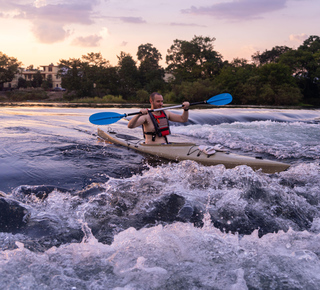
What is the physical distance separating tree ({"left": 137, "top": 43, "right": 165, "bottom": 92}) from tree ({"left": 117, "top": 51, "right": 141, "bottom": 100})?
4.34 ft

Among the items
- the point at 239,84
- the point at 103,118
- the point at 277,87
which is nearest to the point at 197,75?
the point at 239,84

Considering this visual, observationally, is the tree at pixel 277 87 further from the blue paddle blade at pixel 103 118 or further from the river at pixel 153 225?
the river at pixel 153 225

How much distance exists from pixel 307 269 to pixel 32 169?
3960 mm

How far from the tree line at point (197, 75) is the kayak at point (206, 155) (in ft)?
98.8

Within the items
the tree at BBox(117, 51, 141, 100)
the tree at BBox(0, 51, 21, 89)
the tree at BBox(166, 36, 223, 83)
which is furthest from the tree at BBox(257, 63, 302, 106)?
the tree at BBox(0, 51, 21, 89)

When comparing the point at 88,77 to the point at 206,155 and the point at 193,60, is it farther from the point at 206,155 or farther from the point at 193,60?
the point at 206,155

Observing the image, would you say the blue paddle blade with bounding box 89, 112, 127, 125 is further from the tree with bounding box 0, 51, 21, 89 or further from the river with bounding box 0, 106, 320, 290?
the tree with bounding box 0, 51, 21, 89

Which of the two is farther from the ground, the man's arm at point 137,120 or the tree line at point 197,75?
the tree line at point 197,75

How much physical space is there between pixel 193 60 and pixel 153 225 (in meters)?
46.7

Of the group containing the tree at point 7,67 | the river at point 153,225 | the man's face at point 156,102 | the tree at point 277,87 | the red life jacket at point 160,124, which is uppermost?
the tree at point 7,67

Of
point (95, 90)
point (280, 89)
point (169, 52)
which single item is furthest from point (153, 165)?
point (169, 52)

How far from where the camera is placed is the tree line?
34969 mm

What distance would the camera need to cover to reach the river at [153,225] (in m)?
2.20

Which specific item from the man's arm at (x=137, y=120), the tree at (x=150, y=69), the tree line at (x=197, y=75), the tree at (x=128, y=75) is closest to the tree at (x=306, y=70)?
the tree line at (x=197, y=75)
